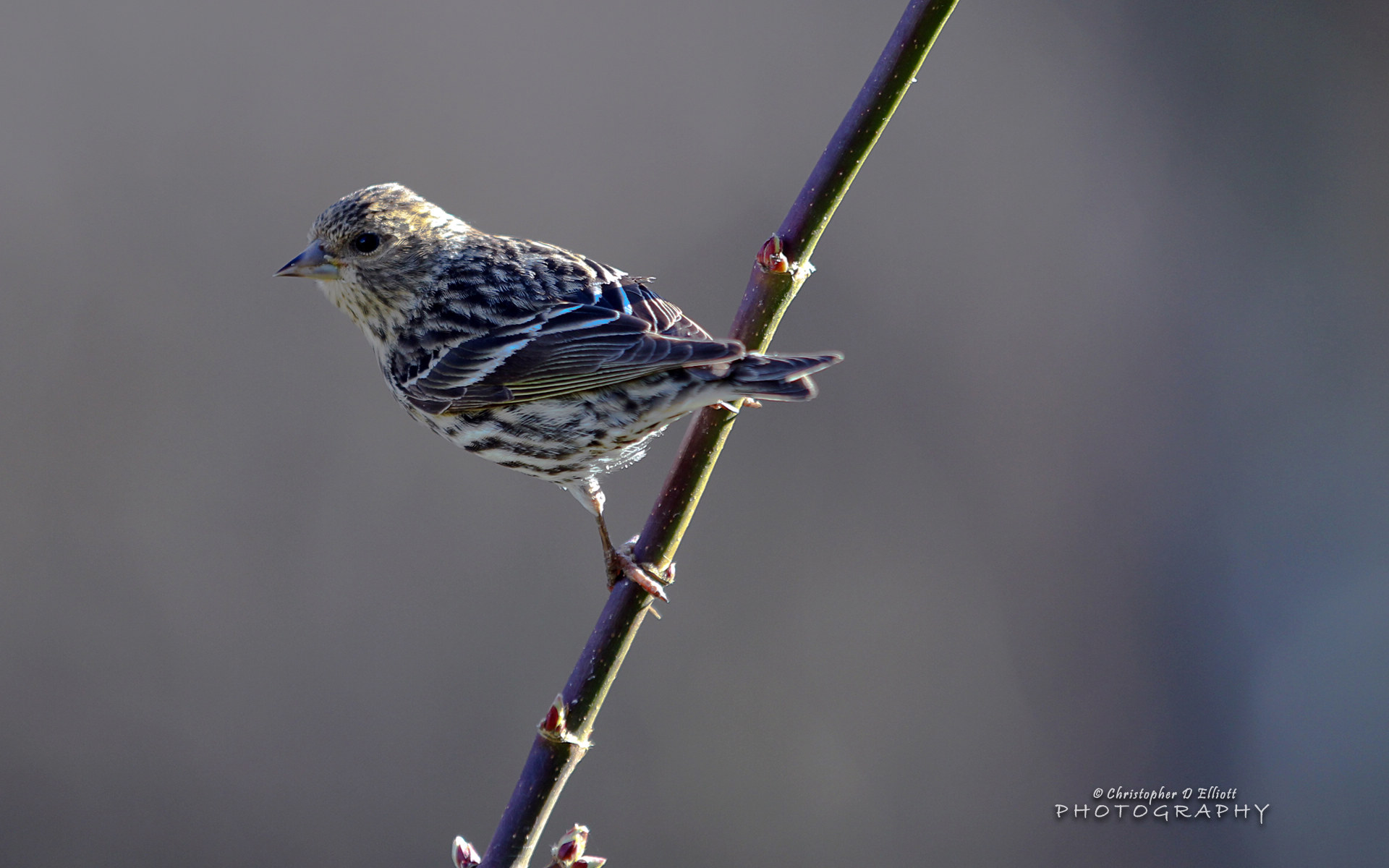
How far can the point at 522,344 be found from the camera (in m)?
3.69

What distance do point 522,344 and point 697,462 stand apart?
3.23 ft

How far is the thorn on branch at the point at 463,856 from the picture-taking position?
9.80 feet

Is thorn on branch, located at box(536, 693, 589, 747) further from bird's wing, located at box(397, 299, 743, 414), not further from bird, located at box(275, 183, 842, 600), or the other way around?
bird's wing, located at box(397, 299, 743, 414)

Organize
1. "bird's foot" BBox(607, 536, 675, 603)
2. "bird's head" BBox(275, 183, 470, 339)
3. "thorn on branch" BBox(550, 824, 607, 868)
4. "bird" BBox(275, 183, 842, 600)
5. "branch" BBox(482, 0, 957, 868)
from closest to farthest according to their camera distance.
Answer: "branch" BBox(482, 0, 957, 868) → "thorn on branch" BBox(550, 824, 607, 868) → "bird's foot" BBox(607, 536, 675, 603) → "bird" BBox(275, 183, 842, 600) → "bird's head" BBox(275, 183, 470, 339)

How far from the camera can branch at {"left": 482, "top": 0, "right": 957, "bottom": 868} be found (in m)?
2.61

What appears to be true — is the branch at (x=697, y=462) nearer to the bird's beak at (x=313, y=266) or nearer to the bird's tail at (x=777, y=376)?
the bird's tail at (x=777, y=376)

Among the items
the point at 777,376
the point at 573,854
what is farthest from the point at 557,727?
the point at 777,376

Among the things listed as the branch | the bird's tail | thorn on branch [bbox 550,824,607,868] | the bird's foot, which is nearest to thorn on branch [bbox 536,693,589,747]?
the branch

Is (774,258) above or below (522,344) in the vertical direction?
above

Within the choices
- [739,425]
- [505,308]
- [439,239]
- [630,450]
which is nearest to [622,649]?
[630,450]

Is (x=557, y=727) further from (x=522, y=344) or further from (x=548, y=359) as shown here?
(x=522, y=344)

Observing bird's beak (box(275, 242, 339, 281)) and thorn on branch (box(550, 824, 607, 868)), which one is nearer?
thorn on branch (box(550, 824, 607, 868))

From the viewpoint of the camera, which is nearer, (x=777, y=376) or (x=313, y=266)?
(x=777, y=376)

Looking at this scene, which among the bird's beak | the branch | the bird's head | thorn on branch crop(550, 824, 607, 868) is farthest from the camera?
the bird's head
